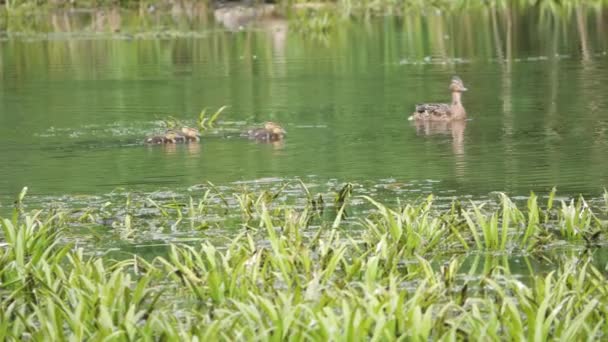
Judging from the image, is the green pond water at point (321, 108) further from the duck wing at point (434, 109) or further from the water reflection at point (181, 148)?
the duck wing at point (434, 109)

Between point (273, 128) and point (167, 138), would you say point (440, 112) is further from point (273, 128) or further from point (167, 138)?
point (167, 138)

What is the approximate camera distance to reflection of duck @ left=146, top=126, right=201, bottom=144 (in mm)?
16312

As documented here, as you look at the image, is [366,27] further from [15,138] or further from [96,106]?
[15,138]

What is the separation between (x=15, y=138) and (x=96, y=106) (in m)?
3.40

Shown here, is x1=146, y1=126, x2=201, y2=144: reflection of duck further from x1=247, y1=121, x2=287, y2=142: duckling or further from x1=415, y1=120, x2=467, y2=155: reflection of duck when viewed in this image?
x1=415, y1=120, x2=467, y2=155: reflection of duck

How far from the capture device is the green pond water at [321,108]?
13.4 m

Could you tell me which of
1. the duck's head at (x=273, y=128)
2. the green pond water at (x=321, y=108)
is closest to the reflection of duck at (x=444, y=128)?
the green pond water at (x=321, y=108)

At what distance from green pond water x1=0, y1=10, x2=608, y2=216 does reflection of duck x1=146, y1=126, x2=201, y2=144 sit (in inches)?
4.9

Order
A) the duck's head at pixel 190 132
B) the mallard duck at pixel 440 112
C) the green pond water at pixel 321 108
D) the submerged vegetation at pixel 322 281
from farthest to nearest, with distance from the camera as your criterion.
Result: the mallard duck at pixel 440 112 < the duck's head at pixel 190 132 < the green pond water at pixel 321 108 < the submerged vegetation at pixel 322 281

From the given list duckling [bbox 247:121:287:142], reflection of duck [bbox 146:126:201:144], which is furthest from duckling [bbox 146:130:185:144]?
duckling [bbox 247:121:287:142]

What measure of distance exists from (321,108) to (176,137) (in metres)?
3.64

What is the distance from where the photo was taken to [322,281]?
7.93 meters

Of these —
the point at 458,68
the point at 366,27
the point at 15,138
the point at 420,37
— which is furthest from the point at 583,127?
the point at 366,27

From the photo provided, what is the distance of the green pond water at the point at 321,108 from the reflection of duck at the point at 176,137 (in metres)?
0.13
